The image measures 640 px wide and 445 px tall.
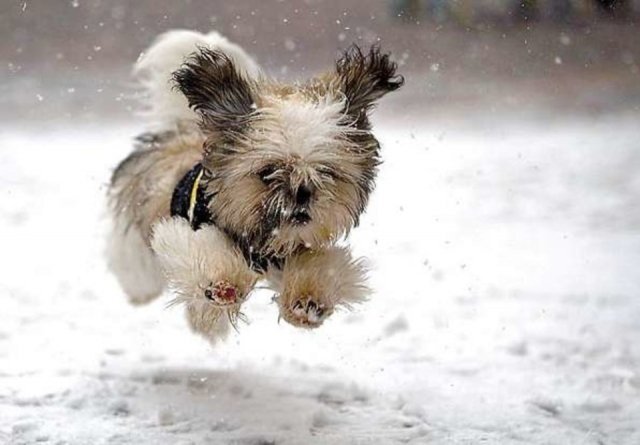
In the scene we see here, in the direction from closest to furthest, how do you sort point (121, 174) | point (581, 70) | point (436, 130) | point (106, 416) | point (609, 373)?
point (106, 416), point (609, 373), point (121, 174), point (436, 130), point (581, 70)

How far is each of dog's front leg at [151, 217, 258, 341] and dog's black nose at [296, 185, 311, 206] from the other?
401 millimetres

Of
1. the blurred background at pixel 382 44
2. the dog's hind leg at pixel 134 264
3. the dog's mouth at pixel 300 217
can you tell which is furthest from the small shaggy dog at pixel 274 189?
the blurred background at pixel 382 44

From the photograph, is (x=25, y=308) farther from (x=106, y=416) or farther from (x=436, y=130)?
(x=436, y=130)

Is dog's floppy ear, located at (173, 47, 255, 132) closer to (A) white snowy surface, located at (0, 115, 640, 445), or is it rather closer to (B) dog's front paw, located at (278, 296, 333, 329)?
(B) dog's front paw, located at (278, 296, 333, 329)

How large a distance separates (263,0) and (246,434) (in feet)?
47.8

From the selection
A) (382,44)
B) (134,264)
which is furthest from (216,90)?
(382,44)

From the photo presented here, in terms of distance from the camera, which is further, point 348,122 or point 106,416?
point 106,416

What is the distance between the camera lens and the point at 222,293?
4.34 metres

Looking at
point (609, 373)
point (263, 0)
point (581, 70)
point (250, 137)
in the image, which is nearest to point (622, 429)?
point (609, 373)

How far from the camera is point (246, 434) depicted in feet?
15.0

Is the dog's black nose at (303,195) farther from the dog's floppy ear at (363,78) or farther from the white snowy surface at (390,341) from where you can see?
the white snowy surface at (390,341)

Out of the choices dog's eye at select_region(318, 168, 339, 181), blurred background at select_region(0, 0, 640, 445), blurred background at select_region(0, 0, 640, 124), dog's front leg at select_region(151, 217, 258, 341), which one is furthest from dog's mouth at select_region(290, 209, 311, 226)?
blurred background at select_region(0, 0, 640, 124)

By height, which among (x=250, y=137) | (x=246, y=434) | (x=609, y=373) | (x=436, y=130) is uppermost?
(x=436, y=130)

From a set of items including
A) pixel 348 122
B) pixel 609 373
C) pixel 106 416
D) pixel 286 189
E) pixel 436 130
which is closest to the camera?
pixel 286 189
